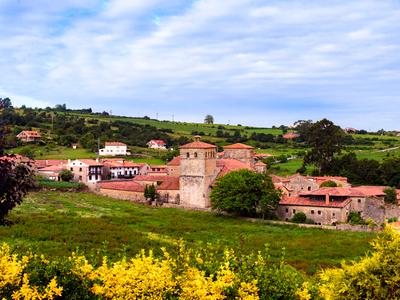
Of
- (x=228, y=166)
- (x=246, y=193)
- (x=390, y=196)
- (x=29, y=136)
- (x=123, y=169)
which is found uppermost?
(x=29, y=136)

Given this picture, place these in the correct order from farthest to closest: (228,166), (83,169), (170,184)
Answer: (83,169), (170,184), (228,166)

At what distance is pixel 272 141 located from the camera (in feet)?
502

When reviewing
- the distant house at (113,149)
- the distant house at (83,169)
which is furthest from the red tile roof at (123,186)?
the distant house at (113,149)

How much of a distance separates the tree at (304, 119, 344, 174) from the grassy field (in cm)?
3284

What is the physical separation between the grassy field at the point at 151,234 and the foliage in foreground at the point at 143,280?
49.0 feet

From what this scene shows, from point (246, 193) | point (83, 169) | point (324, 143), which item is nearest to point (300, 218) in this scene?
point (246, 193)

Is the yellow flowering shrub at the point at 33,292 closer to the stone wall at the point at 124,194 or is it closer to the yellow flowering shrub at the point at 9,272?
the yellow flowering shrub at the point at 9,272

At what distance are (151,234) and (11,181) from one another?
32974mm

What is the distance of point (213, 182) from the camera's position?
68.5 metres

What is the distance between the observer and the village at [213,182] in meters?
57.9

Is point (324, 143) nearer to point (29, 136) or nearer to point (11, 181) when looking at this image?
point (11, 181)

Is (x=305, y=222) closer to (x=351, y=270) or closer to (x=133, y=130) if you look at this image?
(x=351, y=270)

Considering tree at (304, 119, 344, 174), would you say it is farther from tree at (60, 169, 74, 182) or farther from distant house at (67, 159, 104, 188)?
tree at (60, 169, 74, 182)

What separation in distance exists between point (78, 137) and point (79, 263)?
131m
